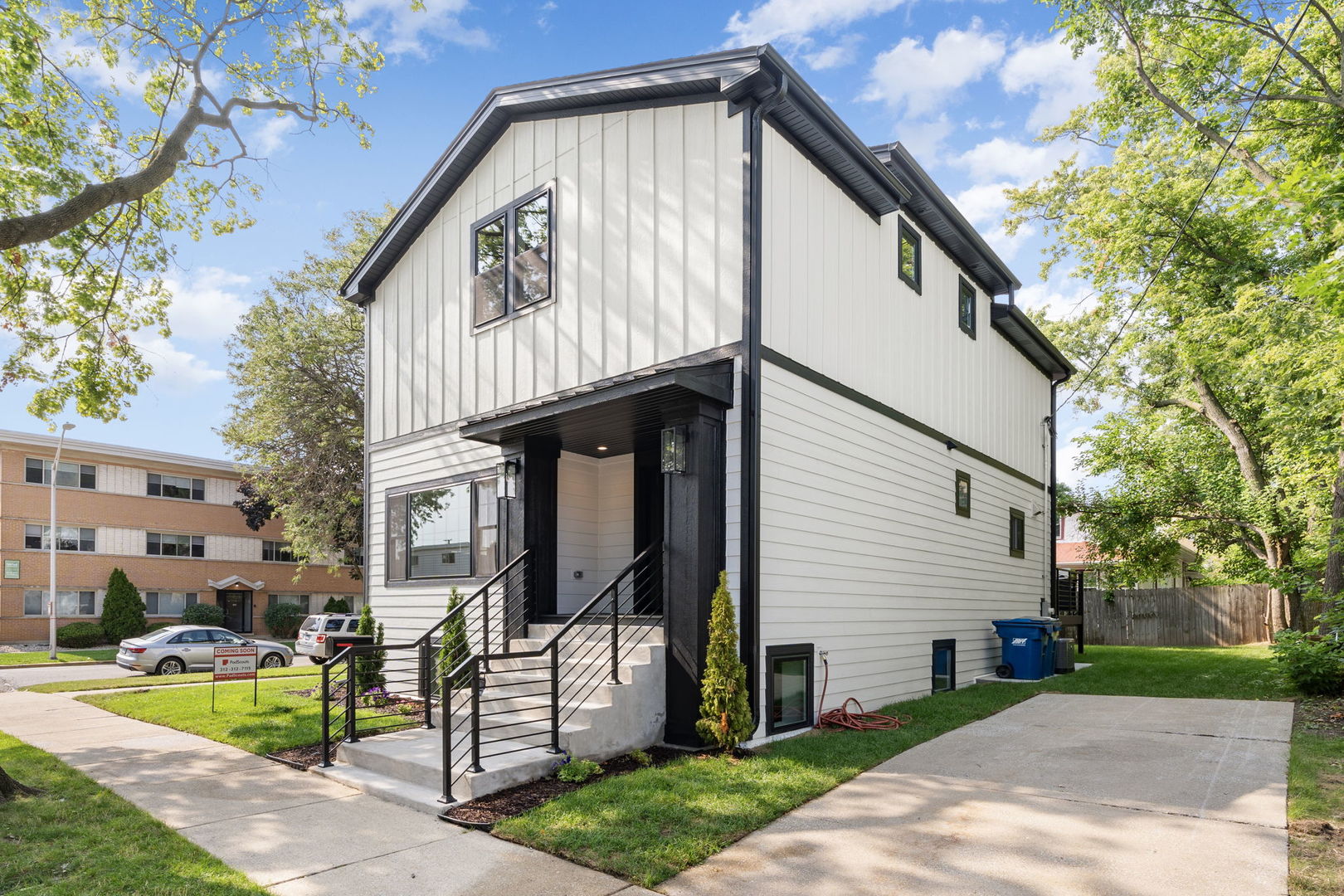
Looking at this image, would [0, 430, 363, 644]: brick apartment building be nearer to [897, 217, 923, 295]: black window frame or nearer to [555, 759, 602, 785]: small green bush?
[897, 217, 923, 295]: black window frame

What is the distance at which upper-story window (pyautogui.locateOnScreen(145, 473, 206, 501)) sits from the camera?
1225 inches

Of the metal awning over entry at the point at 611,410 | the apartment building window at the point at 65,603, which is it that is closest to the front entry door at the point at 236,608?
the apartment building window at the point at 65,603

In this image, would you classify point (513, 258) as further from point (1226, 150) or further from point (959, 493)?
point (1226, 150)

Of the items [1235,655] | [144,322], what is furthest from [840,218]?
[1235,655]

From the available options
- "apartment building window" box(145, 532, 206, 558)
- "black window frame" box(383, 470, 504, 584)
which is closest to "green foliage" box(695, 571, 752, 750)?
"black window frame" box(383, 470, 504, 584)

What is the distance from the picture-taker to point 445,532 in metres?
11.1

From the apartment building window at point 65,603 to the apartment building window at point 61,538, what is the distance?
1.48 meters

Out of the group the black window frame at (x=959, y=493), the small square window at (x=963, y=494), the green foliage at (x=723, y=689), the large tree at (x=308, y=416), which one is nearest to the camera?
the green foliage at (x=723, y=689)

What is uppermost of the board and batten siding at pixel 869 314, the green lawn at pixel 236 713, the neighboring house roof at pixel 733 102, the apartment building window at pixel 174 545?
the neighboring house roof at pixel 733 102

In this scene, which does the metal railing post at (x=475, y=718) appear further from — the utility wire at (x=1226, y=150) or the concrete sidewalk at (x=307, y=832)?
the utility wire at (x=1226, y=150)

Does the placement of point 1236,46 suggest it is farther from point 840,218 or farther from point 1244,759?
point 1244,759

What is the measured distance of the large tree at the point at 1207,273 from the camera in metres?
13.2

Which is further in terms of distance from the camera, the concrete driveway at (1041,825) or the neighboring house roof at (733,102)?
the neighboring house roof at (733,102)

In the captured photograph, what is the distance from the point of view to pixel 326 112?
12.0 m
